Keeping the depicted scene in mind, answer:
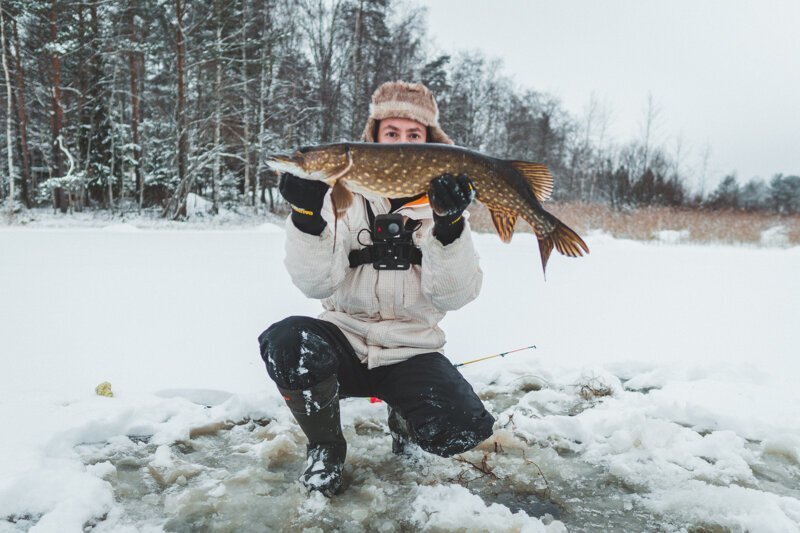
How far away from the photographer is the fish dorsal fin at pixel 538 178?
1.97m

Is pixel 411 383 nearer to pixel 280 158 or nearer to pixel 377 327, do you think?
pixel 377 327

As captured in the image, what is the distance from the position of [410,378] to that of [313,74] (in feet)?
61.8

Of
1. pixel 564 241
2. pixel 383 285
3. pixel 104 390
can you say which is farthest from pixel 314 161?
pixel 104 390

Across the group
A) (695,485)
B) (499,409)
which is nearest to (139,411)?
(499,409)

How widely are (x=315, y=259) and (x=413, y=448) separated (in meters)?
0.97

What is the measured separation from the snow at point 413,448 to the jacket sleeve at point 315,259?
0.76 m

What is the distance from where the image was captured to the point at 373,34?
18297 mm

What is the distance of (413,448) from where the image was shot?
2.23 meters

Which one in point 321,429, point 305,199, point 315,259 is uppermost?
point 305,199

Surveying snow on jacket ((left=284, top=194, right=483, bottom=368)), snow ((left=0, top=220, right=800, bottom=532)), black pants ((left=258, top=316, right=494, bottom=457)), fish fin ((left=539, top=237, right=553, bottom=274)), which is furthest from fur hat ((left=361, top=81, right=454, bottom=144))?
snow ((left=0, top=220, right=800, bottom=532))

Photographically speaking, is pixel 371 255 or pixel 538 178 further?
pixel 371 255

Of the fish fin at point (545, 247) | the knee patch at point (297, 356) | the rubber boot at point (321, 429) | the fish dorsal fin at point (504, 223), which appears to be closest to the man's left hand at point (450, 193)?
the fish dorsal fin at point (504, 223)

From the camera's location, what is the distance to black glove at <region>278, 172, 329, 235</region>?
1924mm

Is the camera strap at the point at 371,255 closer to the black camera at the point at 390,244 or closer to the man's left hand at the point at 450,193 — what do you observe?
the black camera at the point at 390,244
